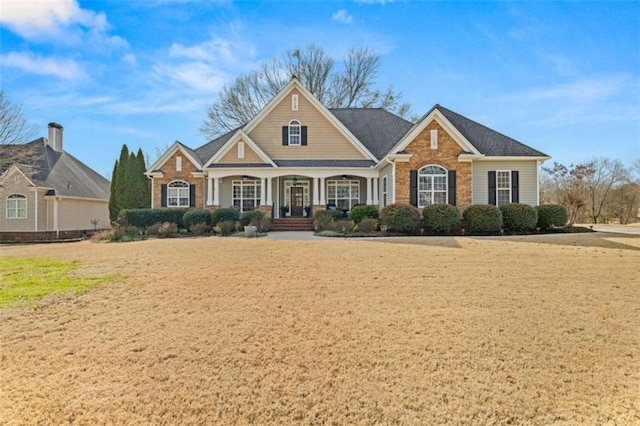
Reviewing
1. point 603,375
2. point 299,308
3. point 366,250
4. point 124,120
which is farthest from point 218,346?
point 124,120

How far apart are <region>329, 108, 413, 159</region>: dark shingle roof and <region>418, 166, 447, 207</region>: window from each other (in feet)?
14.8

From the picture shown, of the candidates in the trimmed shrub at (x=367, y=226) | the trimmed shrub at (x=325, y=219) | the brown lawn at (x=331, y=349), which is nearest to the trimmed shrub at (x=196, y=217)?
the trimmed shrub at (x=325, y=219)

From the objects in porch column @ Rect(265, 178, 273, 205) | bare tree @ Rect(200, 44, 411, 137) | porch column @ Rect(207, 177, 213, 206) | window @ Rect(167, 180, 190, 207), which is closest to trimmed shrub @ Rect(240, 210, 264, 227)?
porch column @ Rect(265, 178, 273, 205)

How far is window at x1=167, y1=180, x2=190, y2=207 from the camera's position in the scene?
21.8m

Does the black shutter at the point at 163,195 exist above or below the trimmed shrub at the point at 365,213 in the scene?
above

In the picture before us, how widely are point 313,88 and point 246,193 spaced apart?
16.3m

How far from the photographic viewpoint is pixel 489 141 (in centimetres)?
1998

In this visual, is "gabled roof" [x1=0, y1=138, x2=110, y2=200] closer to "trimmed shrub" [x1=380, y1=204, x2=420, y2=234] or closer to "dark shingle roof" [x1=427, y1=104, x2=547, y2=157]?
"trimmed shrub" [x1=380, y1=204, x2=420, y2=234]

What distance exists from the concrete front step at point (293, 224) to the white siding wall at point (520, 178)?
8.74 meters

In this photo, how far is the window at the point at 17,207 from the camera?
80.1 feet

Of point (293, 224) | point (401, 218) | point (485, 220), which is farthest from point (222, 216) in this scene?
point (485, 220)

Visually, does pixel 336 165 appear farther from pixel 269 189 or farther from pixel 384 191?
pixel 269 189

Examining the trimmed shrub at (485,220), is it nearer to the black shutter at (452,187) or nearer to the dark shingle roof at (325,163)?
the black shutter at (452,187)

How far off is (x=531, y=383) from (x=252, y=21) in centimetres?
1150
